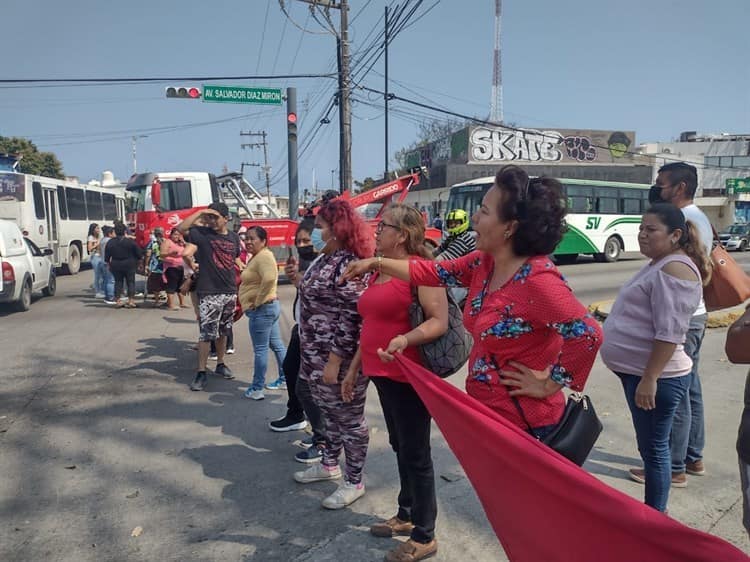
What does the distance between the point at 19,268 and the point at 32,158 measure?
39.2m

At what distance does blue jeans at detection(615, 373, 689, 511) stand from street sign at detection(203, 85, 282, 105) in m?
15.2

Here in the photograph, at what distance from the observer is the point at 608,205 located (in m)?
22.0

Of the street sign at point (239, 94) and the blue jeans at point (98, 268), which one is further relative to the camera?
the street sign at point (239, 94)

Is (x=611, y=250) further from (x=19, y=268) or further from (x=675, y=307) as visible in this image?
(x=675, y=307)

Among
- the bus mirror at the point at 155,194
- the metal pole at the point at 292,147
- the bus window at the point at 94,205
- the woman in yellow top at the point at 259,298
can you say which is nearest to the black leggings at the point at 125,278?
the bus mirror at the point at 155,194

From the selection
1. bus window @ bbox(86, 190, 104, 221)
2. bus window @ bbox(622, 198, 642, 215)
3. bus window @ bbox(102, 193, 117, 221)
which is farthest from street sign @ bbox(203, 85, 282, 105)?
bus window @ bbox(622, 198, 642, 215)

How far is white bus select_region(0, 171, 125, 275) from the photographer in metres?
15.7

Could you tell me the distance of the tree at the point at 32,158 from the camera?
42406 mm

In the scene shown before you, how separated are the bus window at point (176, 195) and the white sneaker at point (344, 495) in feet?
44.0

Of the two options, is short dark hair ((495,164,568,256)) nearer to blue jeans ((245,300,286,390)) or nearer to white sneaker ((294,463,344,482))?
white sneaker ((294,463,344,482))

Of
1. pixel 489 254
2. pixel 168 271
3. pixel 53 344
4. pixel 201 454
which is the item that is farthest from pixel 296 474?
pixel 53 344

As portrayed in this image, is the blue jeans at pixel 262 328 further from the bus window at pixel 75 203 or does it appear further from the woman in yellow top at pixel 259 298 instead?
the bus window at pixel 75 203

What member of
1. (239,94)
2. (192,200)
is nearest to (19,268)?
(192,200)

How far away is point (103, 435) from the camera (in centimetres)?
477
